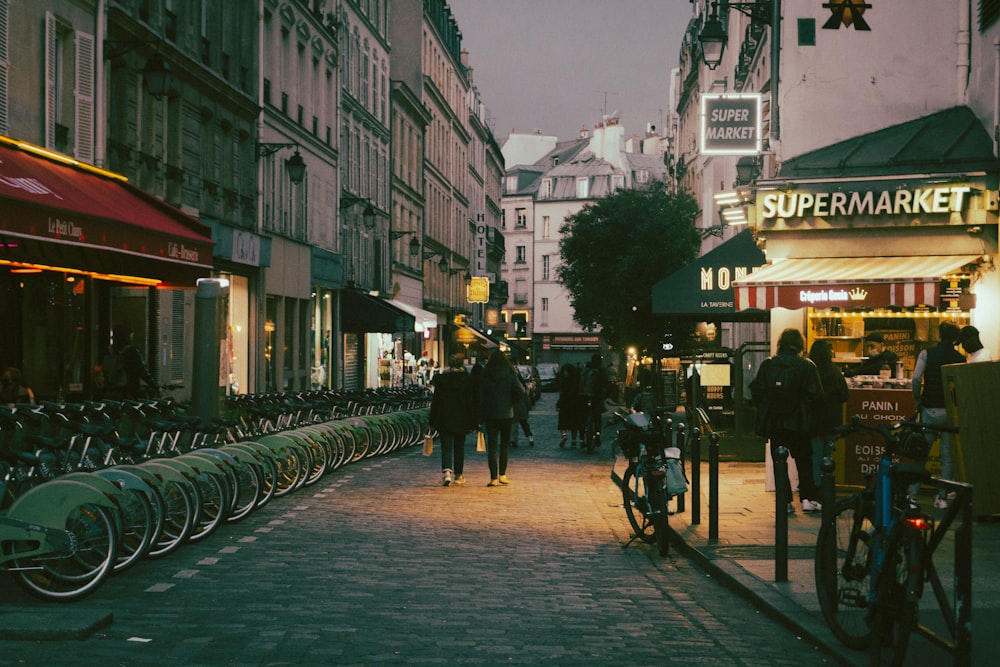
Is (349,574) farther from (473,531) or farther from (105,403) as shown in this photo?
(105,403)

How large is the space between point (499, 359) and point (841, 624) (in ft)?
37.1

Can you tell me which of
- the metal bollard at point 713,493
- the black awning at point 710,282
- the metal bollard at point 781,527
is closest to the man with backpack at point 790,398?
the metal bollard at point 713,493

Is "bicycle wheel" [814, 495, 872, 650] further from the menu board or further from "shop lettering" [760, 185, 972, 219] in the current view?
"shop lettering" [760, 185, 972, 219]

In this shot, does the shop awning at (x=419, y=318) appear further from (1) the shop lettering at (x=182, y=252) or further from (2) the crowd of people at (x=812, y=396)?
(2) the crowd of people at (x=812, y=396)

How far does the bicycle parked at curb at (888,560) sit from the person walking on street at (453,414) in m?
10.4

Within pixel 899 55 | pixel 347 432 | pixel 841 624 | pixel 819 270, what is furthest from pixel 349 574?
pixel 899 55

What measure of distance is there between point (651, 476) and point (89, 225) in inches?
278

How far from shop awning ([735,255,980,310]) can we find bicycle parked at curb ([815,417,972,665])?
782 centimetres

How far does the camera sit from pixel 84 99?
71.2 ft

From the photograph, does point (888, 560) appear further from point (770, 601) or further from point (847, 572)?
point (770, 601)

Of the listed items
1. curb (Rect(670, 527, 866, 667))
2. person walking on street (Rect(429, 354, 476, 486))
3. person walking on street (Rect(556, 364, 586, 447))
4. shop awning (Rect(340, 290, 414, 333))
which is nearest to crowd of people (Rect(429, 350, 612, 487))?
person walking on street (Rect(429, 354, 476, 486))

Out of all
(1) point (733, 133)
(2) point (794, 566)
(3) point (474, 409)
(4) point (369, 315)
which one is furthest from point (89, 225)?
(4) point (369, 315)

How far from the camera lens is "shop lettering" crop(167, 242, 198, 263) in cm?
1770

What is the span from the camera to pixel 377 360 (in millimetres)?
50469
